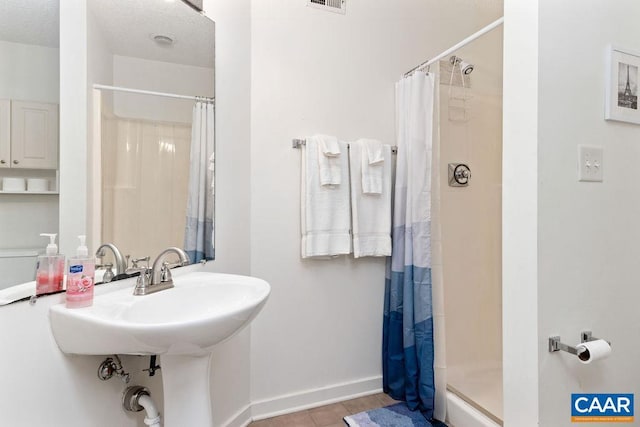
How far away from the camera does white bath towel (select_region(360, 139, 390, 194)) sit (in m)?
1.89

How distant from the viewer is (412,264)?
1849mm

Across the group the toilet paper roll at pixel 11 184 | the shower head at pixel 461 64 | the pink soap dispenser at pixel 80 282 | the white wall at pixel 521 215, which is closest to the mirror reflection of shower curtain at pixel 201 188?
the pink soap dispenser at pixel 80 282

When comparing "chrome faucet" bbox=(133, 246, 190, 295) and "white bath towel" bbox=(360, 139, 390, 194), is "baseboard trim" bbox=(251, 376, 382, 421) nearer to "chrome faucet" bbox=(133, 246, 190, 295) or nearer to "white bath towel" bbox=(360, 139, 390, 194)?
"chrome faucet" bbox=(133, 246, 190, 295)

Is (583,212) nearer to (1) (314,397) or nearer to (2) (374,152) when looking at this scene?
(2) (374,152)

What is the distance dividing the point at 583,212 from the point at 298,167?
129 cm

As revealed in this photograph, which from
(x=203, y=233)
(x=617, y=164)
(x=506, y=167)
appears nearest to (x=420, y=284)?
(x=506, y=167)

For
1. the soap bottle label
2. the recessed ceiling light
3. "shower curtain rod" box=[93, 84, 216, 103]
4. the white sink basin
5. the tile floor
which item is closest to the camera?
the white sink basin

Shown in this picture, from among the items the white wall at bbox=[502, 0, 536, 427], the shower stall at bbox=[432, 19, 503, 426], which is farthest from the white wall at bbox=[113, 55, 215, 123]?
the shower stall at bbox=[432, 19, 503, 426]

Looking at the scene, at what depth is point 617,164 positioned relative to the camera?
117 centimetres

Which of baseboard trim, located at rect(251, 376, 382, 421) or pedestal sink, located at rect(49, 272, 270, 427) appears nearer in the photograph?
pedestal sink, located at rect(49, 272, 270, 427)

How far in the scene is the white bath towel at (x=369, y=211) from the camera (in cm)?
191

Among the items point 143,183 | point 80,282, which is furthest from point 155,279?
point 143,183

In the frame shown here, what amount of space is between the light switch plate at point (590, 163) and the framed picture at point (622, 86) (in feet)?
0.43

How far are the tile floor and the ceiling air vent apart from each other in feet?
7.55
